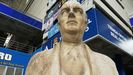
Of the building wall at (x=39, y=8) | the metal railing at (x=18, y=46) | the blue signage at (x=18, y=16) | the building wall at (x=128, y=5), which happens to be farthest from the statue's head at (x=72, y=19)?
the building wall at (x=39, y=8)

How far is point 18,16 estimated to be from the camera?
7.19 metres

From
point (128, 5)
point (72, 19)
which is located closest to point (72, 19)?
point (72, 19)

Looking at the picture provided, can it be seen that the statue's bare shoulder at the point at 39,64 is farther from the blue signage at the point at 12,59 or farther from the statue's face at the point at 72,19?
the blue signage at the point at 12,59

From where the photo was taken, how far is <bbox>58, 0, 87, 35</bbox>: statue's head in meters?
1.29

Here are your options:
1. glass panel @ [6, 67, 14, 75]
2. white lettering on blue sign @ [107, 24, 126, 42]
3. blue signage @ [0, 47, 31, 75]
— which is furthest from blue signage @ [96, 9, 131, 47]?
glass panel @ [6, 67, 14, 75]

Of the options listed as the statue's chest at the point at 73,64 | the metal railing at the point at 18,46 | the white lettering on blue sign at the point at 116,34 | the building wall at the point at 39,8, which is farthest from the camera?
the building wall at the point at 39,8

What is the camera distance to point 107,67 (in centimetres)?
123

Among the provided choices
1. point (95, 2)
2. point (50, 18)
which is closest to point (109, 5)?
point (95, 2)

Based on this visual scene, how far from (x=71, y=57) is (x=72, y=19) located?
268mm

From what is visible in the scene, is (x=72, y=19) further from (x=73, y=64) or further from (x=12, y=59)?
(x=12, y=59)

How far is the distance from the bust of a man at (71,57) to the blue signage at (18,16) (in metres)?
5.85

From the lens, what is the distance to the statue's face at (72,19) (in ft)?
4.22

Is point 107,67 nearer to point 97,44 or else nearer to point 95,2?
point 97,44

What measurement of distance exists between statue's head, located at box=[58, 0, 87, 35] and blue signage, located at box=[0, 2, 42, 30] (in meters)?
5.80
